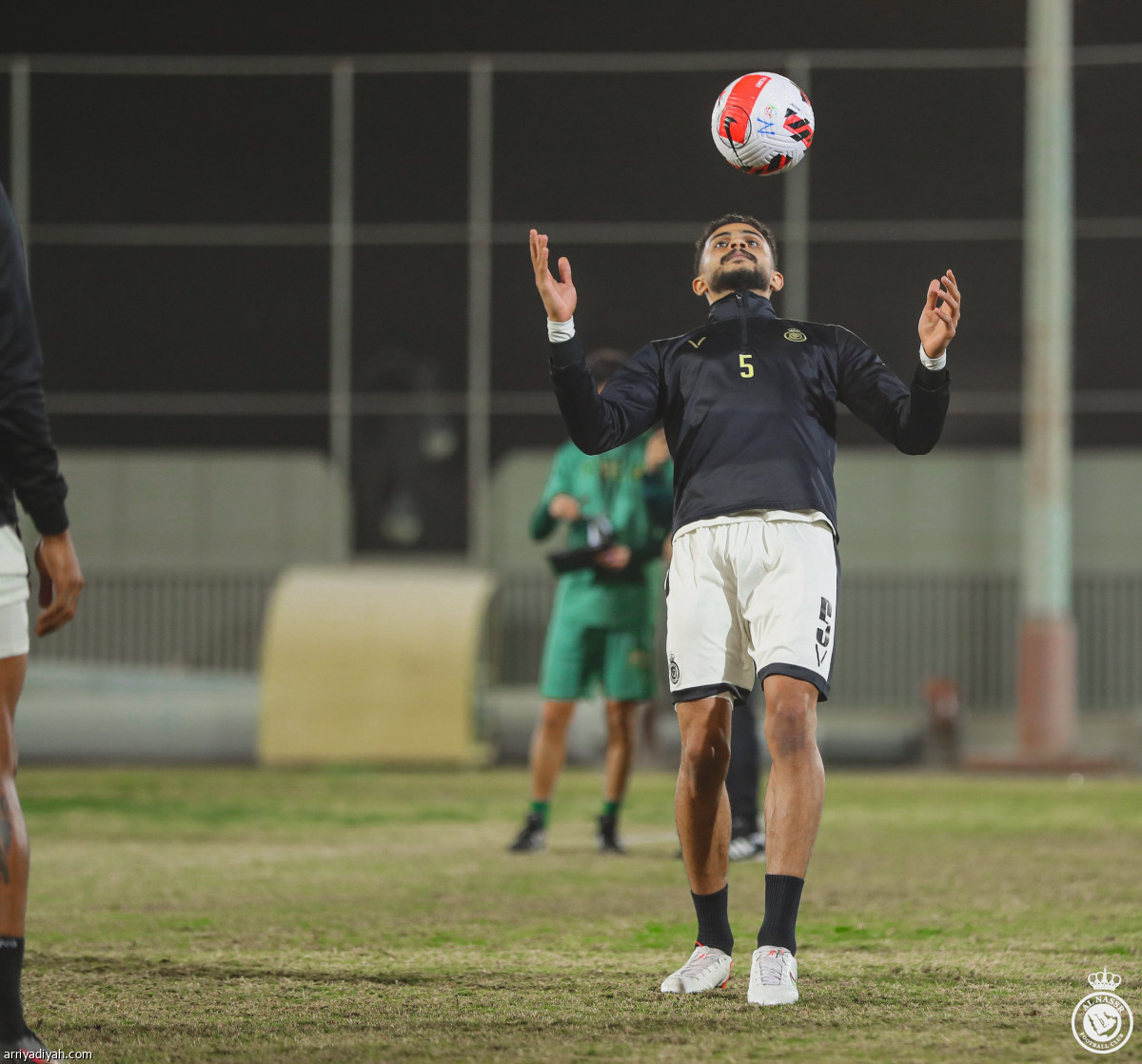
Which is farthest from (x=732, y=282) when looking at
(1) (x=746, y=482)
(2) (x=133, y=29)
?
(2) (x=133, y=29)

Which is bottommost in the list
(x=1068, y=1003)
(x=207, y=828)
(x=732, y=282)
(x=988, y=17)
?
(x=207, y=828)

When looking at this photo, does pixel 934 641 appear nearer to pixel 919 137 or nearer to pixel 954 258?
pixel 954 258

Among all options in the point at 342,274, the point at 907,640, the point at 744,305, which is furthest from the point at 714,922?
the point at 342,274

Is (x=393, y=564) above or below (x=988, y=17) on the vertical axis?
below

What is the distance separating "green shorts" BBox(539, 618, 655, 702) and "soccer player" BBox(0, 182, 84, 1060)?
183 inches

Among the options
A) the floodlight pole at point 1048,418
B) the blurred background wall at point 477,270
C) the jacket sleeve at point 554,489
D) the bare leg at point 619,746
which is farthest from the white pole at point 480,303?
the bare leg at point 619,746

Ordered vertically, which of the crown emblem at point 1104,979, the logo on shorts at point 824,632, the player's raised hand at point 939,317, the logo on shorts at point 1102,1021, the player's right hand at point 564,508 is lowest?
the crown emblem at point 1104,979

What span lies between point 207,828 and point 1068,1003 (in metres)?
6.25

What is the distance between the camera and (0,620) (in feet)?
13.1

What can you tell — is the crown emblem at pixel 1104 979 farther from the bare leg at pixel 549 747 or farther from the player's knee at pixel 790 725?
the bare leg at pixel 549 747

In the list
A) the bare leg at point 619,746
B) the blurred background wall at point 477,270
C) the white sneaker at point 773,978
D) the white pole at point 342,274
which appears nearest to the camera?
the white sneaker at point 773,978

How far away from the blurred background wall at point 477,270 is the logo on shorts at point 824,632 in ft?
44.6

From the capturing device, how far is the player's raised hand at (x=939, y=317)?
4.86 meters

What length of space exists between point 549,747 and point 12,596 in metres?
4.85
